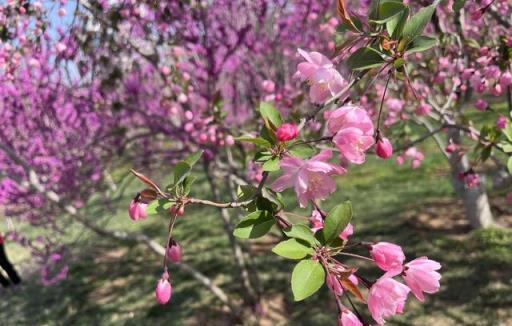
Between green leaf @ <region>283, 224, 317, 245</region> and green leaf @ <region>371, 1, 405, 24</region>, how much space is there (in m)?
0.62

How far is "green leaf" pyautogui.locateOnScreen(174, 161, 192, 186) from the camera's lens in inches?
51.4

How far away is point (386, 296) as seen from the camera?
48.6 inches

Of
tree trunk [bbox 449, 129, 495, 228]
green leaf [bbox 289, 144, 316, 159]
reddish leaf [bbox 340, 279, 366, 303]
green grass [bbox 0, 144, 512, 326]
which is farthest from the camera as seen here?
tree trunk [bbox 449, 129, 495, 228]

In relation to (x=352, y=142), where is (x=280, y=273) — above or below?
below

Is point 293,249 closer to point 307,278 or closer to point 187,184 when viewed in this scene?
point 307,278

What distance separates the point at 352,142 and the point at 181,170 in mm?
512

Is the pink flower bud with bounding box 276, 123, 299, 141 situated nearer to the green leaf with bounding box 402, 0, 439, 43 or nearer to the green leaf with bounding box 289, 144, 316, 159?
the green leaf with bounding box 289, 144, 316, 159

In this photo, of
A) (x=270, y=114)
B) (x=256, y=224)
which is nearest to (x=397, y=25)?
(x=270, y=114)

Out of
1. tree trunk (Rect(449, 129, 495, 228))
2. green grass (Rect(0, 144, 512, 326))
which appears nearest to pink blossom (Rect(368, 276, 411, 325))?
green grass (Rect(0, 144, 512, 326))

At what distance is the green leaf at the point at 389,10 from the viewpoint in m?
1.22

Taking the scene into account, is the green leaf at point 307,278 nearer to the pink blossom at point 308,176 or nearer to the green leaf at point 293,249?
the green leaf at point 293,249

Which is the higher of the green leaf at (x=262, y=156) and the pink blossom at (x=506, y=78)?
the pink blossom at (x=506, y=78)

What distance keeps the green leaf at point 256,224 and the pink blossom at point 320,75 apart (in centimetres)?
47

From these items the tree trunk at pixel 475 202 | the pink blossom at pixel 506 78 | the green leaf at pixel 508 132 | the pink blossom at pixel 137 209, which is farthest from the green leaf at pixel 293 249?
the tree trunk at pixel 475 202
